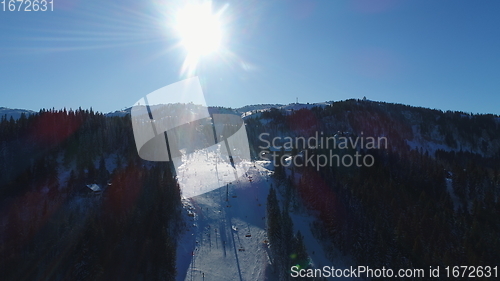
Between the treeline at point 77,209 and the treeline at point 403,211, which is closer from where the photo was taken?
the treeline at point 77,209

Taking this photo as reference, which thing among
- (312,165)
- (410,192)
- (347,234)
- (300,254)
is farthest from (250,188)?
(410,192)

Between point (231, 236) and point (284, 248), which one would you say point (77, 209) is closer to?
point (231, 236)

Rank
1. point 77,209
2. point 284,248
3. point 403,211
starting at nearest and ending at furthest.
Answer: point 284,248
point 77,209
point 403,211

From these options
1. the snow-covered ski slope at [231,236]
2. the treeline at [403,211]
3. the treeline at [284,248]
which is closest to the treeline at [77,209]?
the snow-covered ski slope at [231,236]

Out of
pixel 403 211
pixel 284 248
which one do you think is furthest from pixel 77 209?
pixel 403 211

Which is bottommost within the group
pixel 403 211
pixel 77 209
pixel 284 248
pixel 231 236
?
pixel 284 248

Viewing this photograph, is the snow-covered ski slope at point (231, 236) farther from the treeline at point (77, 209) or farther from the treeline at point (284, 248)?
the treeline at point (77, 209)

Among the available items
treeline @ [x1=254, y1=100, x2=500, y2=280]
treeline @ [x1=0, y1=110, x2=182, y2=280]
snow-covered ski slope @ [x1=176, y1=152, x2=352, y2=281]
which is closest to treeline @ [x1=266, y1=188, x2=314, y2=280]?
treeline @ [x1=254, y1=100, x2=500, y2=280]
